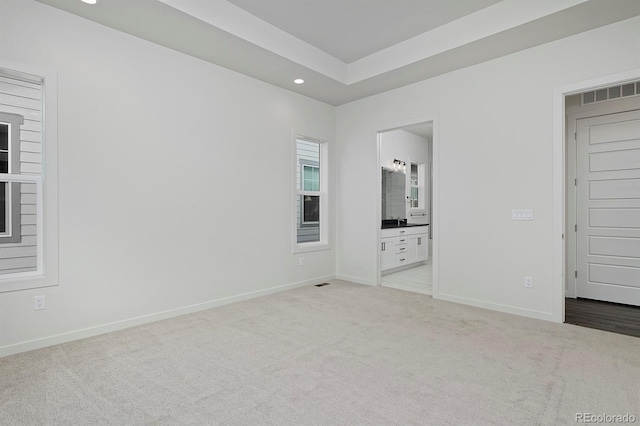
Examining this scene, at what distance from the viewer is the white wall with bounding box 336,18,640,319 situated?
3369mm

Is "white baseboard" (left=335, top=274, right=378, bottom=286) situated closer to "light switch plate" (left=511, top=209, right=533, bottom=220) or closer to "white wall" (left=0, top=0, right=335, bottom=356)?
"white wall" (left=0, top=0, right=335, bottom=356)

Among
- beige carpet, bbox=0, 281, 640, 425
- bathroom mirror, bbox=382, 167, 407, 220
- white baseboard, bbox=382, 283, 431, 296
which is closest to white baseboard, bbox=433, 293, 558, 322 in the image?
beige carpet, bbox=0, 281, 640, 425

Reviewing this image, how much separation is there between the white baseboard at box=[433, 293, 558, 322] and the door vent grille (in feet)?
8.34

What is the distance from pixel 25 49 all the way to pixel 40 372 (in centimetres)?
252

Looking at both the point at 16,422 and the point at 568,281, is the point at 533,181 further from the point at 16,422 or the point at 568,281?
the point at 16,422

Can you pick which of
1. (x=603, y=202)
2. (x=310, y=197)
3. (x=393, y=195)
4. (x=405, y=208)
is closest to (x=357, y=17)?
(x=310, y=197)

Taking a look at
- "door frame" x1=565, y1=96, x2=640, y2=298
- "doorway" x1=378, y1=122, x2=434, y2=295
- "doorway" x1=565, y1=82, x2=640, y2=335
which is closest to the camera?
"doorway" x1=565, y1=82, x2=640, y2=335

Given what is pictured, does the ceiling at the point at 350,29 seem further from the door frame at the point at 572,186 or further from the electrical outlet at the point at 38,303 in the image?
the electrical outlet at the point at 38,303

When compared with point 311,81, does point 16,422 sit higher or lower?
lower

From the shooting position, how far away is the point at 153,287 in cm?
346

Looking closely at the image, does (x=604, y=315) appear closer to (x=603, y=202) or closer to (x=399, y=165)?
(x=603, y=202)

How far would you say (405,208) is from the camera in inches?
296

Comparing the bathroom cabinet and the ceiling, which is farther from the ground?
the ceiling

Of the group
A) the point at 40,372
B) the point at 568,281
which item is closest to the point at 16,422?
the point at 40,372
